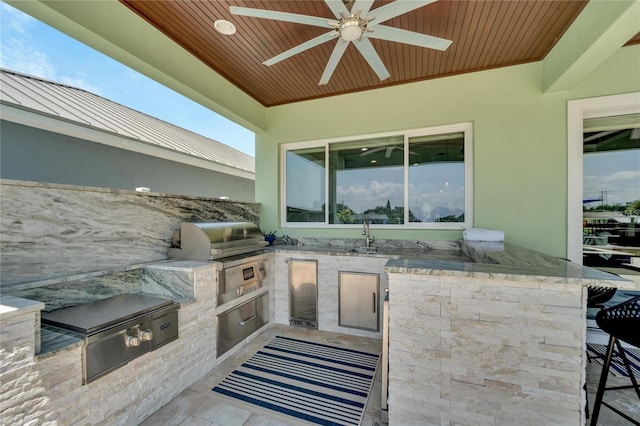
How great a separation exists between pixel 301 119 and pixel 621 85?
381cm

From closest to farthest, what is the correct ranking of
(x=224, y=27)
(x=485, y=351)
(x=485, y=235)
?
1. (x=485, y=351)
2. (x=224, y=27)
3. (x=485, y=235)

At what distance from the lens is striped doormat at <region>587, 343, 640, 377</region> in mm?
2195

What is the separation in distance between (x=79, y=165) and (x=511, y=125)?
222 inches

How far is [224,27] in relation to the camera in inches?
92.9

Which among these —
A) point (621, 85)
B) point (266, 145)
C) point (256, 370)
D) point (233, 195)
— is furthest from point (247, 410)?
point (233, 195)

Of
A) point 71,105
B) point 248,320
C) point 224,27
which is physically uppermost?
point 224,27

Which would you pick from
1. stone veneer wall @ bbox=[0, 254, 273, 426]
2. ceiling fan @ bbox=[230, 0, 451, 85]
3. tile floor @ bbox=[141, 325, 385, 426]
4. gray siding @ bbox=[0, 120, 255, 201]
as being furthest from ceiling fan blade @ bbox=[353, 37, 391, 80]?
gray siding @ bbox=[0, 120, 255, 201]

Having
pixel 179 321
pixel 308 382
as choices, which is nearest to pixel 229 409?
pixel 308 382

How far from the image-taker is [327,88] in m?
3.57

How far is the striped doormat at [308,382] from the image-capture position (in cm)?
185

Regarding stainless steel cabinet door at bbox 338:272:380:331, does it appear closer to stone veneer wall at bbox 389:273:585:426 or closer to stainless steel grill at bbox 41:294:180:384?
stone veneer wall at bbox 389:273:585:426

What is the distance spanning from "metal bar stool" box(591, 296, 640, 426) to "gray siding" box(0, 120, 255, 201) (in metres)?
5.45

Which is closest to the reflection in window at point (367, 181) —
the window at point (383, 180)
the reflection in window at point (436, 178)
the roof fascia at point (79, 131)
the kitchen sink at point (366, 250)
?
the window at point (383, 180)

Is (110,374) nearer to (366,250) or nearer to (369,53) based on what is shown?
(366,250)
